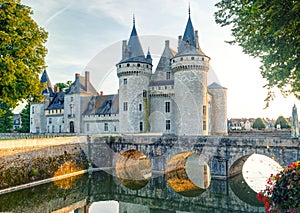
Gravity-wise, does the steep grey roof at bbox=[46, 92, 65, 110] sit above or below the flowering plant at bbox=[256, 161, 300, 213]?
above

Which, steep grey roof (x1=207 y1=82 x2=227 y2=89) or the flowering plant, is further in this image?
steep grey roof (x1=207 y1=82 x2=227 y2=89)

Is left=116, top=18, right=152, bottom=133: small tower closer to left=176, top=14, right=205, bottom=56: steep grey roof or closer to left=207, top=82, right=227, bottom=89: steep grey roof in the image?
left=176, top=14, right=205, bottom=56: steep grey roof

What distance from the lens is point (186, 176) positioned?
61.7ft

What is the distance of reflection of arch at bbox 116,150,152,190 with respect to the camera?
17438 mm

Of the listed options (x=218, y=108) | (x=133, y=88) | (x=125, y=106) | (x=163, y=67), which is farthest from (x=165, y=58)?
(x=218, y=108)

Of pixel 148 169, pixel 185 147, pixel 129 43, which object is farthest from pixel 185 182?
pixel 129 43

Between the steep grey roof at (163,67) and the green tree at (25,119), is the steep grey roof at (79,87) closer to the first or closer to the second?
the steep grey roof at (163,67)

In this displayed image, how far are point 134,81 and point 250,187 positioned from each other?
15.0 meters

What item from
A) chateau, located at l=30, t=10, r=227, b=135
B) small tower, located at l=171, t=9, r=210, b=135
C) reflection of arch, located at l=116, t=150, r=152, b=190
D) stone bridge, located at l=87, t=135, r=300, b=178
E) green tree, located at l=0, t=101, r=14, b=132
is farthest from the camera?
green tree, located at l=0, t=101, r=14, b=132

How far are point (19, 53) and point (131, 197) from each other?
31.8ft

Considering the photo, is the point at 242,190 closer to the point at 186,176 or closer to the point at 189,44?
the point at 186,176

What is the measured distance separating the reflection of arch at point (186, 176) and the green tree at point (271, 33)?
8.60 meters

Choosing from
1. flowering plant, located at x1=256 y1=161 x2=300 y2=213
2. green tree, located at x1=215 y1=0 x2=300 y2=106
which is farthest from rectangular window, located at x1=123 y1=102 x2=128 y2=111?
flowering plant, located at x1=256 y1=161 x2=300 y2=213

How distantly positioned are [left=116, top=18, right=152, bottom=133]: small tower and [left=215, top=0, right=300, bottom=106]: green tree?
1823 centimetres
